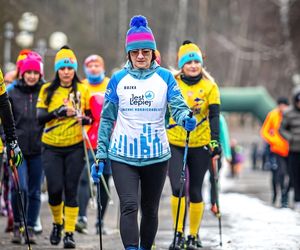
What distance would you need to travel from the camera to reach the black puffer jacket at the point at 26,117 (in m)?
9.44

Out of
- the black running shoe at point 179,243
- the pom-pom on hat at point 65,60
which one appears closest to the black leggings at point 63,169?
the pom-pom on hat at point 65,60

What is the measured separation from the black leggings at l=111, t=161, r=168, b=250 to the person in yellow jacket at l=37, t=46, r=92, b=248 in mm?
1808

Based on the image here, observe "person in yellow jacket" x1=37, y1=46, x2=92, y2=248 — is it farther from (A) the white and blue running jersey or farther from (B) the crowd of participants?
(A) the white and blue running jersey

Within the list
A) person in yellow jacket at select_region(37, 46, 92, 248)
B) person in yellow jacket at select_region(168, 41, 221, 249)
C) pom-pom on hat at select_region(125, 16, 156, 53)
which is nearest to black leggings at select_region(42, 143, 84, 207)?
person in yellow jacket at select_region(37, 46, 92, 248)

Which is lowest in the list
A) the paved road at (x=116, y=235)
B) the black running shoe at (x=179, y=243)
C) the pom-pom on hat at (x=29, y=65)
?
the paved road at (x=116, y=235)

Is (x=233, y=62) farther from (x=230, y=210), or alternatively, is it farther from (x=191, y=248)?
(x=191, y=248)

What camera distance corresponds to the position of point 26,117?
9.47 meters

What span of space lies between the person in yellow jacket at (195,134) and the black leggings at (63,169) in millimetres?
1006

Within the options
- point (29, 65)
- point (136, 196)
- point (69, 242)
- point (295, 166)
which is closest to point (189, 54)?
point (29, 65)

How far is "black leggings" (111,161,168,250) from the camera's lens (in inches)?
261

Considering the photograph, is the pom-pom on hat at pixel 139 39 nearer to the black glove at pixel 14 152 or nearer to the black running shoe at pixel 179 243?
the black glove at pixel 14 152

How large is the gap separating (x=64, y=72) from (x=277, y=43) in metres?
48.8

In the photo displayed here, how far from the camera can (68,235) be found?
8719 mm

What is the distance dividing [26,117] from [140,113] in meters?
2.96
